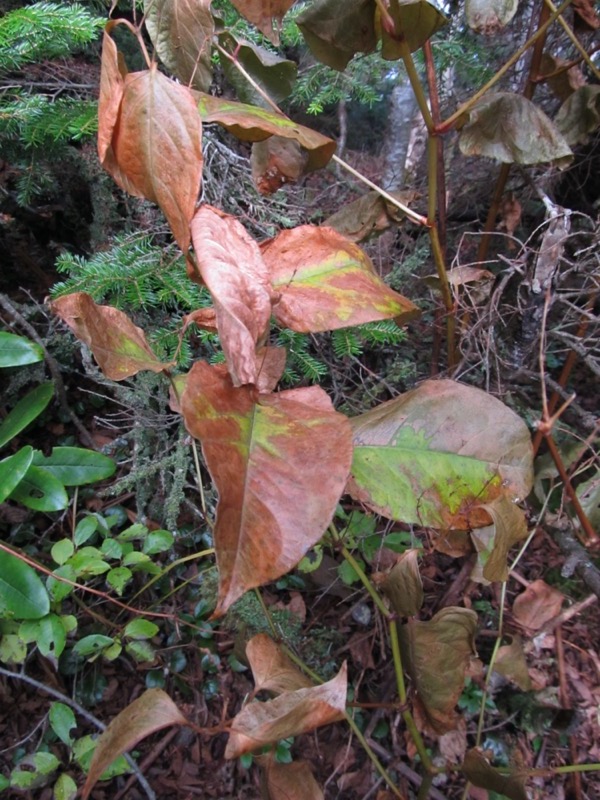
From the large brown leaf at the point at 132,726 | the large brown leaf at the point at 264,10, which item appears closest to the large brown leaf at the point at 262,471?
the large brown leaf at the point at 132,726

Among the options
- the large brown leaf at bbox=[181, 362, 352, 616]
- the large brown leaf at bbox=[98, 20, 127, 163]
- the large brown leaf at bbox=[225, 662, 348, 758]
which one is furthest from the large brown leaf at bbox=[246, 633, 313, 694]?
the large brown leaf at bbox=[98, 20, 127, 163]

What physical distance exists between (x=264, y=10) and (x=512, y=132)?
38cm

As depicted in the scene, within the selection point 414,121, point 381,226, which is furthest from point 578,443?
point 414,121

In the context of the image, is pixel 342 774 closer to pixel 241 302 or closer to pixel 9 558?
pixel 9 558

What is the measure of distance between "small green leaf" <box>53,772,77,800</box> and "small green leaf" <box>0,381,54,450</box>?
0.54 m

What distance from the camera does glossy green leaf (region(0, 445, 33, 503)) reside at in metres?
0.87

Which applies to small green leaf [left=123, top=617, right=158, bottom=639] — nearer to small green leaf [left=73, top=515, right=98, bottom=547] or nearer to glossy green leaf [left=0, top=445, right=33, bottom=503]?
small green leaf [left=73, top=515, right=98, bottom=547]

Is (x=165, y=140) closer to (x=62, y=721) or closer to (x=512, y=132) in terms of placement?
(x=512, y=132)

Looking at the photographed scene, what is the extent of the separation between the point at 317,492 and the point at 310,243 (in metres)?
0.26

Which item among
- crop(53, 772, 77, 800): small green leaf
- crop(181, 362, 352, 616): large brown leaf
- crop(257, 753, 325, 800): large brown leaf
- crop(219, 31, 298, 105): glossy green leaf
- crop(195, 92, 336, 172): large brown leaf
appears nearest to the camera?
crop(181, 362, 352, 616): large brown leaf

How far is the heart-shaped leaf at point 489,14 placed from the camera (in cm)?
68

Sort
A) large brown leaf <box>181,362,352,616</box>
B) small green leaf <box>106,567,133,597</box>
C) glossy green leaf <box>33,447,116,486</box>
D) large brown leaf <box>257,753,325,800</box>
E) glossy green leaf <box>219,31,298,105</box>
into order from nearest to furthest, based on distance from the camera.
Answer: large brown leaf <box>181,362,352,616</box> → large brown leaf <box>257,753,325,800</box> → glossy green leaf <box>219,31,298,105</box> → small green leaf <box>106,567,133,597</box> → glossy green leaf <box>33,447,116,486</box>

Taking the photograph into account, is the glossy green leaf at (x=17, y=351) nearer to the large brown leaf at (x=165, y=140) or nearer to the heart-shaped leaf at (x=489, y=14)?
the large brown leaf at (x=165, y=140)

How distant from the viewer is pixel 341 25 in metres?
0.62
